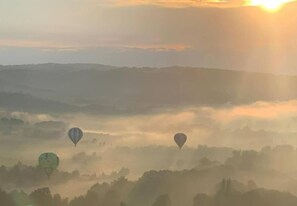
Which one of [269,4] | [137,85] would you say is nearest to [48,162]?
[137,85]

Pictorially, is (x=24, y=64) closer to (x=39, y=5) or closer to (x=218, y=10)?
(x=39, y=5)

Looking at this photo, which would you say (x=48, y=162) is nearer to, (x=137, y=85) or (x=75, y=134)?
(x=75, y=134)

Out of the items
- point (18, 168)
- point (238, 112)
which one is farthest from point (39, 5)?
point (238, 112)

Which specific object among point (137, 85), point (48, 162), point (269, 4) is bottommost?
point (48, 162)

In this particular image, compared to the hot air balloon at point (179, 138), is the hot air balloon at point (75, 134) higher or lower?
higher

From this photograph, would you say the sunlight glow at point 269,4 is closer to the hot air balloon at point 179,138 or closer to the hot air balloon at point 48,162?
the hot air balloon at point 179,138

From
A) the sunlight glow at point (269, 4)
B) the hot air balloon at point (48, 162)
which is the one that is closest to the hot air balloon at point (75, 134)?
the hot air balloon at point (48, 162)
